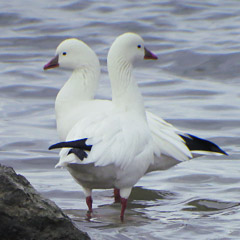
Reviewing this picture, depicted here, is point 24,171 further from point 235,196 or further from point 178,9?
point 178,9

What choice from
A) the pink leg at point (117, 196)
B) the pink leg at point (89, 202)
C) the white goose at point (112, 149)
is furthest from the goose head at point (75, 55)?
the pink leg at point (89, 202)

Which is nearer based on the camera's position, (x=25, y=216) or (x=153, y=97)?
(x=25, y=216)

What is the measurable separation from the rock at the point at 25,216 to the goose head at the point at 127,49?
3.26 m

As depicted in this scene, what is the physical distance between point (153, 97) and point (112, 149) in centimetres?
564

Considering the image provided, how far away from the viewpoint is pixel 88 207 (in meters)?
7.09

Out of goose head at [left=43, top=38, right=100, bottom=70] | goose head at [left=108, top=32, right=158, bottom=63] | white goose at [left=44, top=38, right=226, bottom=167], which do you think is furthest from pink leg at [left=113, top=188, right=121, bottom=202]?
goose head at [left=43, top=38, right=100, bottom=70]

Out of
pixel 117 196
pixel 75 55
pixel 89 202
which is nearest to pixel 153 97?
pixel 75 55

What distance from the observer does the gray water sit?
7012 millimetres

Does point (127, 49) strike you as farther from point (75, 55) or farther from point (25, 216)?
point (25, 216)

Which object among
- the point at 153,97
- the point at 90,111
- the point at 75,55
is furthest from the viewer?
the point at 153,97

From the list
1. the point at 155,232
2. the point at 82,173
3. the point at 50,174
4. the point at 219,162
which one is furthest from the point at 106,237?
the point at 219,162

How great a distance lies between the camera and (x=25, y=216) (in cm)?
462

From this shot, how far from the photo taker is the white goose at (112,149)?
6.45 metres

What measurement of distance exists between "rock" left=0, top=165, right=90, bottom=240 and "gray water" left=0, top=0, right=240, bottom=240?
92 centimetres
